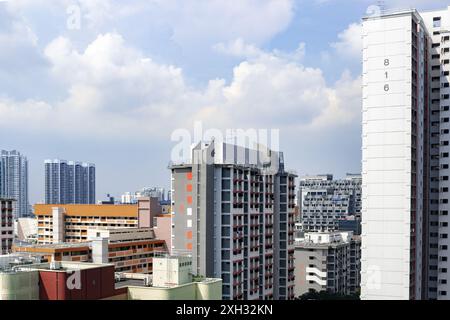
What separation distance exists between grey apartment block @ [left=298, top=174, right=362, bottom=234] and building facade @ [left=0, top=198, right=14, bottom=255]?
431 inches

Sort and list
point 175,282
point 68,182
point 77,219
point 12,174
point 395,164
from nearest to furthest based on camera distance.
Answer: point 175,282, point 395,164, point 12,174, point 68,182, point 77,219

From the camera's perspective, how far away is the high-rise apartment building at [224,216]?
6.16 metres

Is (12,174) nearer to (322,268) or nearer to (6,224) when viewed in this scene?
(6,224)

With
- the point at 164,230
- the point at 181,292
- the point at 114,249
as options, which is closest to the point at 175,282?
the point at 181,292

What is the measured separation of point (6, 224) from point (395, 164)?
7405 mm

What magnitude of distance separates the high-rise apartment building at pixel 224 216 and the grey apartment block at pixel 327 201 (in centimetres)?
1164

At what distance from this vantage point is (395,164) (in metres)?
5.53

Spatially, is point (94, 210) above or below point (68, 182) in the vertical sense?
below

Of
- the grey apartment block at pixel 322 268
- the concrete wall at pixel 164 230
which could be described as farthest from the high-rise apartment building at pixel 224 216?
the concrete wall at pixel 164 230

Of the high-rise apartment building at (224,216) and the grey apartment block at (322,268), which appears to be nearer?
the high-rise apartment building at (224,216)

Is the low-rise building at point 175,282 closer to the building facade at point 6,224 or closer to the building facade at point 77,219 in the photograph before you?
the building facade at point 6,224

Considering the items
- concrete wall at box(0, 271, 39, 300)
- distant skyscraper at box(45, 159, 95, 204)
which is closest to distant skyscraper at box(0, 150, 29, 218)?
distant skyscraper at box(45, 159, 95, 204)
